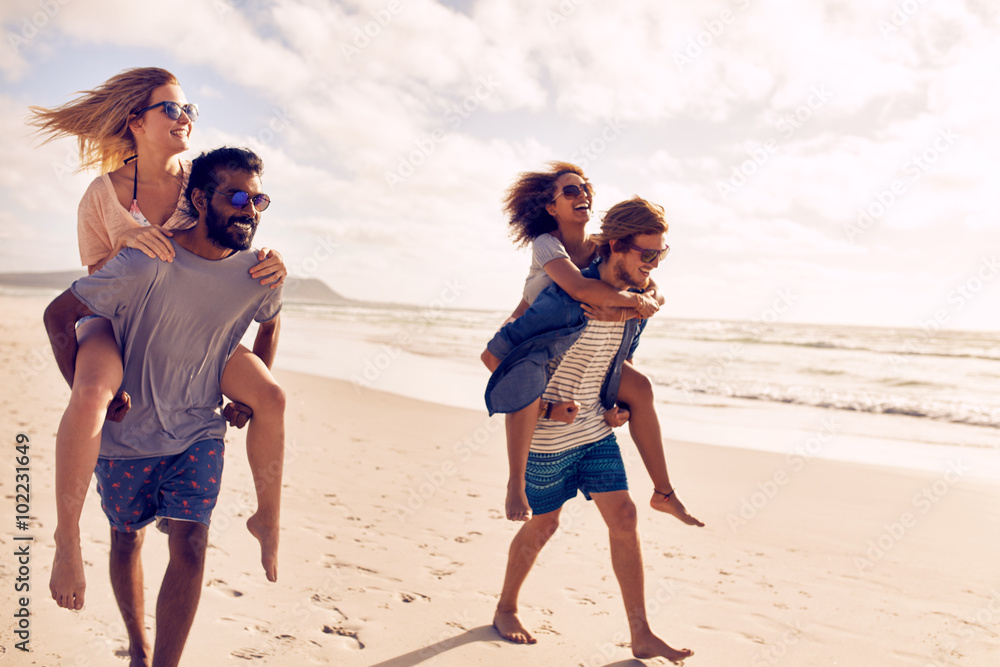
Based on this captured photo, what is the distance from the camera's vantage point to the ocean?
8.86 meters

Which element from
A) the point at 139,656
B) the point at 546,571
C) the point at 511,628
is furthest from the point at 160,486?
the point at 546,571

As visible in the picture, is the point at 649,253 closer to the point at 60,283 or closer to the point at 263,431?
the point at 263,431

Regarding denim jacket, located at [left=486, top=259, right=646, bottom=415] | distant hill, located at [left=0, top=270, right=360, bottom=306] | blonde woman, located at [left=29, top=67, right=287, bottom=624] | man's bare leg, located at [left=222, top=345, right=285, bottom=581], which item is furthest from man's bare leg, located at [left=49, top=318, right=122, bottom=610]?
distant hill, located at [left=0, top=270, right=360, bottom=306]

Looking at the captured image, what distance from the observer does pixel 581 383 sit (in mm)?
3113

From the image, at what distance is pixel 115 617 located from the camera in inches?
129

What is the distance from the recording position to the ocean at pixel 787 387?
349 inches

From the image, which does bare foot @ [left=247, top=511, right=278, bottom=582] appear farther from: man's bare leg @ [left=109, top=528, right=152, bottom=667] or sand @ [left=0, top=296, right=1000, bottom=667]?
sand @ [left=0, top=296, right=1000, bottom=667]

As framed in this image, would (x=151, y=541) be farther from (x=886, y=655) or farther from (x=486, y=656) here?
(x=886, y=655)

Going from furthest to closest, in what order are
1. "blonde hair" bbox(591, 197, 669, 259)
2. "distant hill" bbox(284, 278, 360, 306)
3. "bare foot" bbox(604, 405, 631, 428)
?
1. "distant hill" bbox(284, 278, 360, 306)
2. "bare foot" bbox(604, 405, 631, 428)
3. "blonde hair" bbox(591, 197, 669, 259)

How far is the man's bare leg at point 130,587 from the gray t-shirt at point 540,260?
1.93 metres

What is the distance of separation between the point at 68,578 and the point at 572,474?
6.76 feet

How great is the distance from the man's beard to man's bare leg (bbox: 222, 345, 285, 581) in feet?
1.41

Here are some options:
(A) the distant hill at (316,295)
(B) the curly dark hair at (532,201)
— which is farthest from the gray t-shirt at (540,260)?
(A) the distant hill at (316,295)

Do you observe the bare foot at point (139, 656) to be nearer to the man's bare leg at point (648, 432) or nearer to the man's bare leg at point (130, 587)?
the man's bare leg at point (130, 587)
